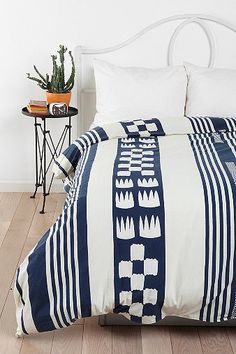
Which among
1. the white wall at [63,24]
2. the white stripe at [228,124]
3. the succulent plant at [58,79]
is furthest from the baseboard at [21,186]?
the white stripe at [228,124]

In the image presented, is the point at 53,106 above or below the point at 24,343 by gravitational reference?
above

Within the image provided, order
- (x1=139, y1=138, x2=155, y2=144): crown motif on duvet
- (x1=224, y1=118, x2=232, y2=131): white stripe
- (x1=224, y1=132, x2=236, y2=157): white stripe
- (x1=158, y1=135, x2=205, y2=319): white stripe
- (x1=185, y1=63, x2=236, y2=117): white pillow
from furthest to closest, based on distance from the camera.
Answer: (x1=185, y1=63, x2=236, y2=117): white pillow
(x1=224, y1=118, x2=232, y2=131): white stripe
(x1=139, y1=138, x2=155, y2=144): crown motif on duvet
(x1=224, y1=132, x2=236, y2=157): white stripe
(x1=158, y1=135, x2=205, y2=319): white stripe

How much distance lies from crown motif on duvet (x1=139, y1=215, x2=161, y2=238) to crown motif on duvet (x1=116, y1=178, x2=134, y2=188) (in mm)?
183

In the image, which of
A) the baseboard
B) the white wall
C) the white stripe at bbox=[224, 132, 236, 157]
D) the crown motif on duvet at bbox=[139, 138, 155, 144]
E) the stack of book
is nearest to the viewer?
the white stripe at bbox=[224, 132, 236, 157]

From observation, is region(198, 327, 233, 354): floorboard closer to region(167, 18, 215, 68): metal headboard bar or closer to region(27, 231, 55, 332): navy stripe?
region(27, 231, 55, 332): navy stripe

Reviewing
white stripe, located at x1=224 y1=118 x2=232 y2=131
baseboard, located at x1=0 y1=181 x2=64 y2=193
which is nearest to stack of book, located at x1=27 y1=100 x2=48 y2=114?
baseboard, located at x1=0 y1=181 x2=64 y2=193

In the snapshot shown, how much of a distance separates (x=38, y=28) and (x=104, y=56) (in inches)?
16.9

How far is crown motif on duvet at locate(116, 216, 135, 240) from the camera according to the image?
258cm

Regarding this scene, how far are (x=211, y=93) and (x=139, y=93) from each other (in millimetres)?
405

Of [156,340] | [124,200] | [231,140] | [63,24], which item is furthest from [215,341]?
[63,24]

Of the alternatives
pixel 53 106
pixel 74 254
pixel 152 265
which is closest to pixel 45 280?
pixel 74 254

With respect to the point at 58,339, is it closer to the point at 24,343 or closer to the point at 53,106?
the point at 24,343

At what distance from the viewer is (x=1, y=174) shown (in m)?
4.43

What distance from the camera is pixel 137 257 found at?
2.58 m
